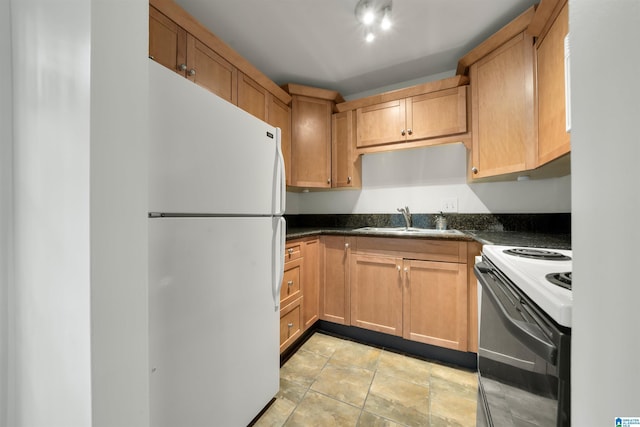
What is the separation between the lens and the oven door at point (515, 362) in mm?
437

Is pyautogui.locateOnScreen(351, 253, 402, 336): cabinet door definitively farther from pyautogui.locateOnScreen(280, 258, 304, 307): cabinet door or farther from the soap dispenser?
the soap dispenser

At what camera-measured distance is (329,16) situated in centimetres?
151

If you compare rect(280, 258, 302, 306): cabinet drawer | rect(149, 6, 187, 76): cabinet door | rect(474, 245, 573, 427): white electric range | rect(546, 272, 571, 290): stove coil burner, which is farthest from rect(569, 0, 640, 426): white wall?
rect(149, 6, 187, 76): cabinet door

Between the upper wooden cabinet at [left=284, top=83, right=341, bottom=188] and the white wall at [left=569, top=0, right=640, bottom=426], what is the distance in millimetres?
2028

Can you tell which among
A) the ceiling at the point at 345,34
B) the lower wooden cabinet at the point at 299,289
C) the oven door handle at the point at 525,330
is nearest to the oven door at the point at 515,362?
the oven door handle at the point at 525,330

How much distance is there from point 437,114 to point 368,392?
2.08 metres

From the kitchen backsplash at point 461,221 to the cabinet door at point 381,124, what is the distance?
75cm

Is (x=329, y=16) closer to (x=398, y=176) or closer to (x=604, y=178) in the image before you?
(x=398, y=176)

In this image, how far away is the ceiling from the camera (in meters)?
1.45

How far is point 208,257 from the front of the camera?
878 mm

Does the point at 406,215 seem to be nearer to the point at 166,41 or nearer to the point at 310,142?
the point at 310,142

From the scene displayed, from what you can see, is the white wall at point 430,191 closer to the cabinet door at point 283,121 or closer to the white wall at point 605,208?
the cabinet door at point 283,121

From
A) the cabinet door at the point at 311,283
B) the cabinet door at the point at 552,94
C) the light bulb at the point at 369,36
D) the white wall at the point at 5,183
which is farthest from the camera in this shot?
the cabinet door at the point at 311,283

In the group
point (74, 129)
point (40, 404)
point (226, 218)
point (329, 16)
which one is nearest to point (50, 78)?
point (74, 129)
